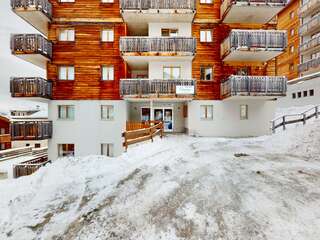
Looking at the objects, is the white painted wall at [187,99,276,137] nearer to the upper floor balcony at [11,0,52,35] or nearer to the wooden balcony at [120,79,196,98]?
the wooden balcony at [120,79,196,98]

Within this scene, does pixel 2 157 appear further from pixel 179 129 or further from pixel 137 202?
pixel 137 202

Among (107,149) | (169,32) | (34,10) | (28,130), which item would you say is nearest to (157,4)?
(169,32)

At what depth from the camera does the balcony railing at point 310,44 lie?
27930 millimetres

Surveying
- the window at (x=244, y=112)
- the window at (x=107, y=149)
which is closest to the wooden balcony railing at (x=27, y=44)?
the window at (x=107, y=149)

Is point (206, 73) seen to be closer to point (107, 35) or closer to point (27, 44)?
point (107, 35)

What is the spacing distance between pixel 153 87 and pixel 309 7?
1206 inches

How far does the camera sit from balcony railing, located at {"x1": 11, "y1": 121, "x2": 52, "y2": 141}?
15.3 metres

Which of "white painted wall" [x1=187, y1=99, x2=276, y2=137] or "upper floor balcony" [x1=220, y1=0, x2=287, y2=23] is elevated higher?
"upper floor balcony" [x1=220, y1=0, x2=287, y2=23]

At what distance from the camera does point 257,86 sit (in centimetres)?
1634

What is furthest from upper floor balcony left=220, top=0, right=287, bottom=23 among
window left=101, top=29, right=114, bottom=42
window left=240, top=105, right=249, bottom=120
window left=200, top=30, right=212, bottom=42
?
window left=101, top=29, right=114, bottom=42

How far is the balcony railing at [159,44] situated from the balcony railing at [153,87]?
2755 mm

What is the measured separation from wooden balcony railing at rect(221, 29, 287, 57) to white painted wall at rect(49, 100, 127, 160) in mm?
11616

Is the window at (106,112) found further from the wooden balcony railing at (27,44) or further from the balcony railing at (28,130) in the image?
the wooden balcony railing at (27,44)

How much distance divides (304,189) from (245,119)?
13904mm
